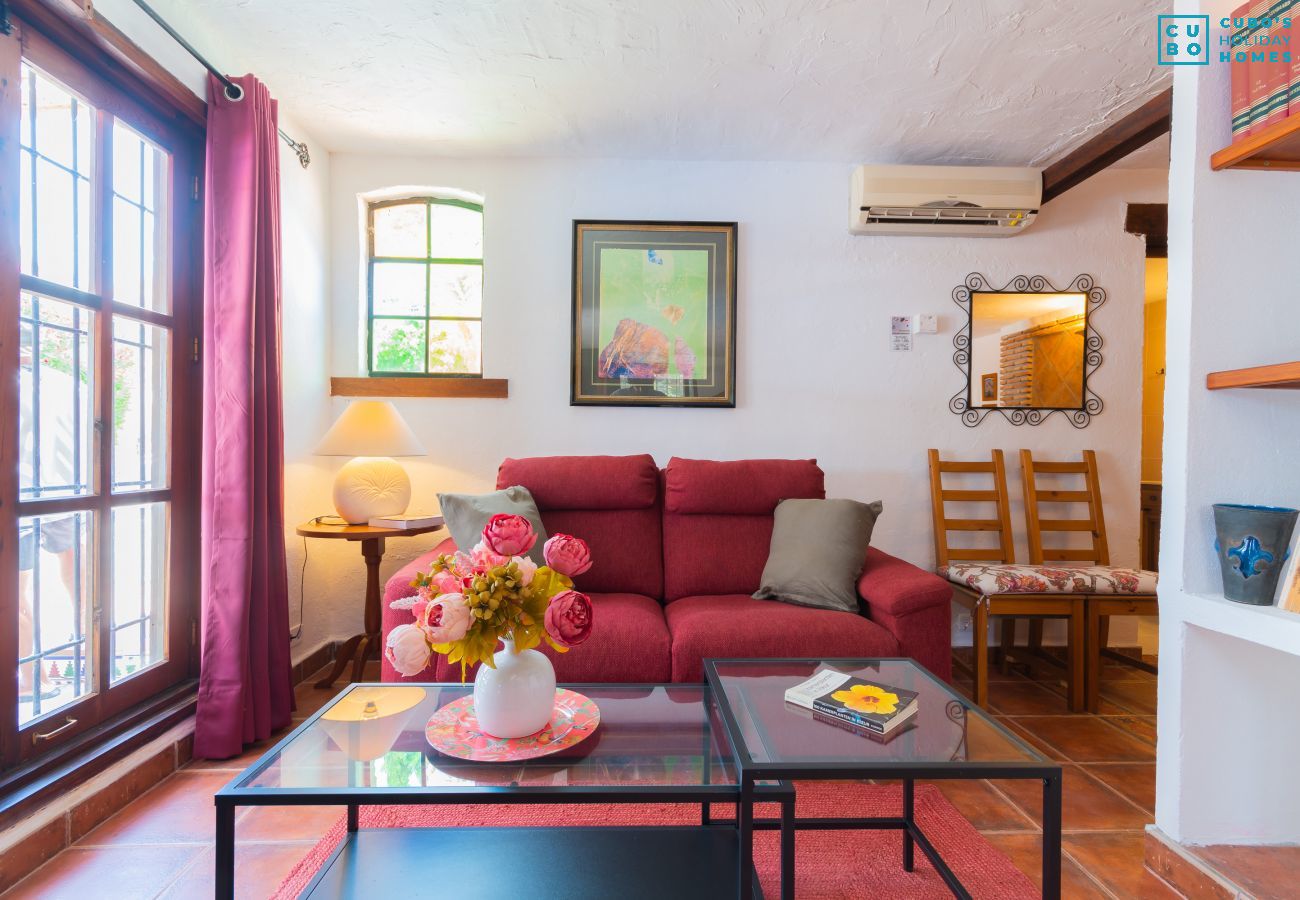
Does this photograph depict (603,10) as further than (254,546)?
No

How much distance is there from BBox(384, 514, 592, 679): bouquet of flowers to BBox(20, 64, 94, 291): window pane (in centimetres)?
145

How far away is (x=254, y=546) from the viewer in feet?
7.28

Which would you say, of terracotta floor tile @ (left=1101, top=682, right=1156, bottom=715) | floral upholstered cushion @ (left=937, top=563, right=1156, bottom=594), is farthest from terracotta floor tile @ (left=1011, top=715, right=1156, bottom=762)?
floral upholstered cushion @ (left=937, top=563, right=1156, bottom=594)

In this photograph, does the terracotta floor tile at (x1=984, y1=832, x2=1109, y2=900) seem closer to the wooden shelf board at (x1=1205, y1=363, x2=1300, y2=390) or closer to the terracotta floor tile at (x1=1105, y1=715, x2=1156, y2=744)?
the terracotta floor tile at (x1=1105, y1=715, x2=1156, y2=744)

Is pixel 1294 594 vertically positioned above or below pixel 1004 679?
above

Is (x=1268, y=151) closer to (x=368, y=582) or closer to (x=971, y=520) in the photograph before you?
(x=971, y=520)

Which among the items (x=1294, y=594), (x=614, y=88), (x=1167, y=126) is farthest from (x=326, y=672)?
(x=1167, y=126)

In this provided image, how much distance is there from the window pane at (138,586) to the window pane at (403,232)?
168cm

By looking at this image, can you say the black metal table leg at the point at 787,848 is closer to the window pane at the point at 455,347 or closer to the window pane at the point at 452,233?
the window pane at the point at 455,347

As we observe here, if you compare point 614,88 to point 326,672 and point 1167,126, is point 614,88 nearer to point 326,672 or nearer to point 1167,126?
point 1167,126

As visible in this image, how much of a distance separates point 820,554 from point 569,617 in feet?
4.72

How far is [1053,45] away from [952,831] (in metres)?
2.52

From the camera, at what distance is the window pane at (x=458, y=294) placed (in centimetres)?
328

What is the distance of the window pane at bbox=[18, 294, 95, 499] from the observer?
5.41 ft
